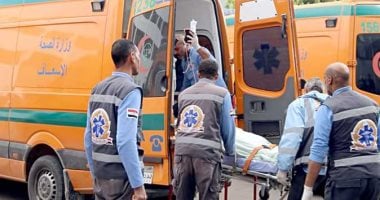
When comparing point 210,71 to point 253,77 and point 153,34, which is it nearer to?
point 153,34

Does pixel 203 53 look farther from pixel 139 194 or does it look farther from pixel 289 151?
pixel 139 194

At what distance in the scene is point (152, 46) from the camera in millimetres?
6508

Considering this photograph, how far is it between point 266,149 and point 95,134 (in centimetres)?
205

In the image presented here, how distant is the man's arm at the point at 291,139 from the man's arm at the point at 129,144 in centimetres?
172

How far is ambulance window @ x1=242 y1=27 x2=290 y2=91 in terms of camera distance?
758 centimetres

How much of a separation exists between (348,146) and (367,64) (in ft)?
15.2

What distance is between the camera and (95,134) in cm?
471

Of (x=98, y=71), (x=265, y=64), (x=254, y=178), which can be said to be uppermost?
(x=265, y=64)

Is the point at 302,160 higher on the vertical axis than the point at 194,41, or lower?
lower

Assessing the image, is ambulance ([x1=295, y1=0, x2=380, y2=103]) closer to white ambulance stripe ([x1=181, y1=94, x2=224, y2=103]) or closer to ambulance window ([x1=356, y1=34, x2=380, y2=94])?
ambulance window ([x1=356, y1=34, x2=380, y2=94])

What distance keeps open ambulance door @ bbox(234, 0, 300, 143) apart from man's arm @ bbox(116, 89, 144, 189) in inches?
128

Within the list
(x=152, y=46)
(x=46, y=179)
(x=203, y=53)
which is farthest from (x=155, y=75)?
(x=46, y=179)

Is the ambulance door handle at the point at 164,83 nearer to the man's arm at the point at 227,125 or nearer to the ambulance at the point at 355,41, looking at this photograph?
the man's arm at the point at 227,125

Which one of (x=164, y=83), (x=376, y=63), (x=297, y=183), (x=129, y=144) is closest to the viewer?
(x=129, y=144)
